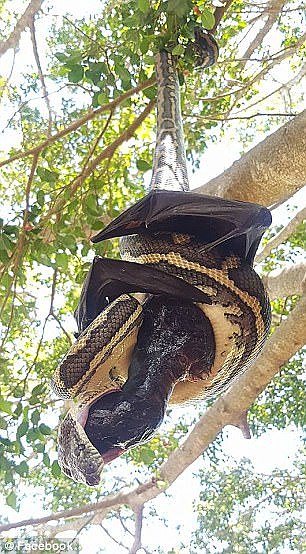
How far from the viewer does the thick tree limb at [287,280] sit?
10.4 ft

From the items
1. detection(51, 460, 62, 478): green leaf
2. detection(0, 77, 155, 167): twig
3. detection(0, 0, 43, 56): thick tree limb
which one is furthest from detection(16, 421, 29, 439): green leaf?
detection(0, 0, 43, 56): thick tree limb

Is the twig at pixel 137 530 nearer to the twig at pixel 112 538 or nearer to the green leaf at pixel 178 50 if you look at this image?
the twig at pixel 112 538

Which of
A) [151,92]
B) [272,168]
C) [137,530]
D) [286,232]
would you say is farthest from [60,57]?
[137,530]

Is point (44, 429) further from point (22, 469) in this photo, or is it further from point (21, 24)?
point (21, 24)

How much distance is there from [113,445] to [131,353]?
20 cm

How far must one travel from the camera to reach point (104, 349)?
101cm

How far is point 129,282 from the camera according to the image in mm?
1036

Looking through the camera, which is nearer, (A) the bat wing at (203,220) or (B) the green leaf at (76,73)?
(A) the bat wing at (203,220)

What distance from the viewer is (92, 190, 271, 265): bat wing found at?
1049 mm

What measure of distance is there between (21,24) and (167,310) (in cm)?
342

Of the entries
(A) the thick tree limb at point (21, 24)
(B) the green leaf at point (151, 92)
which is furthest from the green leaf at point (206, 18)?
(A) the thick tree limb at point (21, 24)

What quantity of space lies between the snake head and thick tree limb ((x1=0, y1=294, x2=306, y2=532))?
1.95 meters

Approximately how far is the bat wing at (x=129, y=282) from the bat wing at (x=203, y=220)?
0.09m

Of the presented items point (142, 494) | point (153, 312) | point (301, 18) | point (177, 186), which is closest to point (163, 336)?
point (153, 312)
